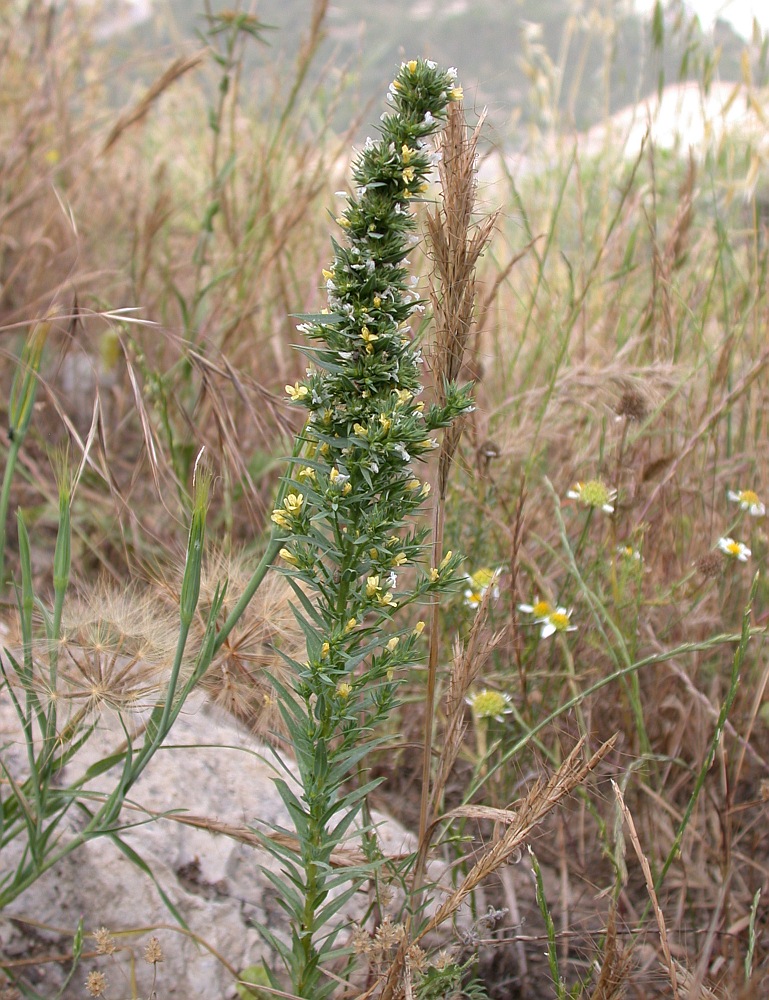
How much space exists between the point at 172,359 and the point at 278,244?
2.84 ft

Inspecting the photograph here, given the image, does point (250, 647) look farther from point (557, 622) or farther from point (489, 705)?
point (557, 622)

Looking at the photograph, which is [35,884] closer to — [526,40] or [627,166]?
[627,166]

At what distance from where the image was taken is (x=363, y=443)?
1.19m

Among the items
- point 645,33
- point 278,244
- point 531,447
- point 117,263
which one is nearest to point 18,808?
point 531,447

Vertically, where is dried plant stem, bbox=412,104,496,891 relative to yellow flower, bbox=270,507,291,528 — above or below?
above

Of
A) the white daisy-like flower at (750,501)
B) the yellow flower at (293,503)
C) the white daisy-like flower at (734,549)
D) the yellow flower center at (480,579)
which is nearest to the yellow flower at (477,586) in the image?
the yellow flower center at (480,579)

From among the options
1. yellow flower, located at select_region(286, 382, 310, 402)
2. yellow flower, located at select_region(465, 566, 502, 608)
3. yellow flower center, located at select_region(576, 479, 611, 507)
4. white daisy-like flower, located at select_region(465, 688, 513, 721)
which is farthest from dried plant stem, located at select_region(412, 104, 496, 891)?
yellow flower center, located at select_region(576, 479, 611, 507)

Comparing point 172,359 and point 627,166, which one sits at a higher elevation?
point 627,166

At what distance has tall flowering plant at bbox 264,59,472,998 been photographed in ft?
3.92

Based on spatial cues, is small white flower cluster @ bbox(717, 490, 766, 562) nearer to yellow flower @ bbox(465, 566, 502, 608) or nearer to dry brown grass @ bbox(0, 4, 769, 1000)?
dry brown grass @ bbox(0, 4, 769, 1000)

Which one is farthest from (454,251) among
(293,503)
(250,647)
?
(250,647)

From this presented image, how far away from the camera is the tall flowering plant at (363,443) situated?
119cm

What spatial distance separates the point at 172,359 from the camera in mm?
3451

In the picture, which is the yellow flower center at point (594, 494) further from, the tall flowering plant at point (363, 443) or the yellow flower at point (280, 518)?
the yellow flower at point (280, 518)
